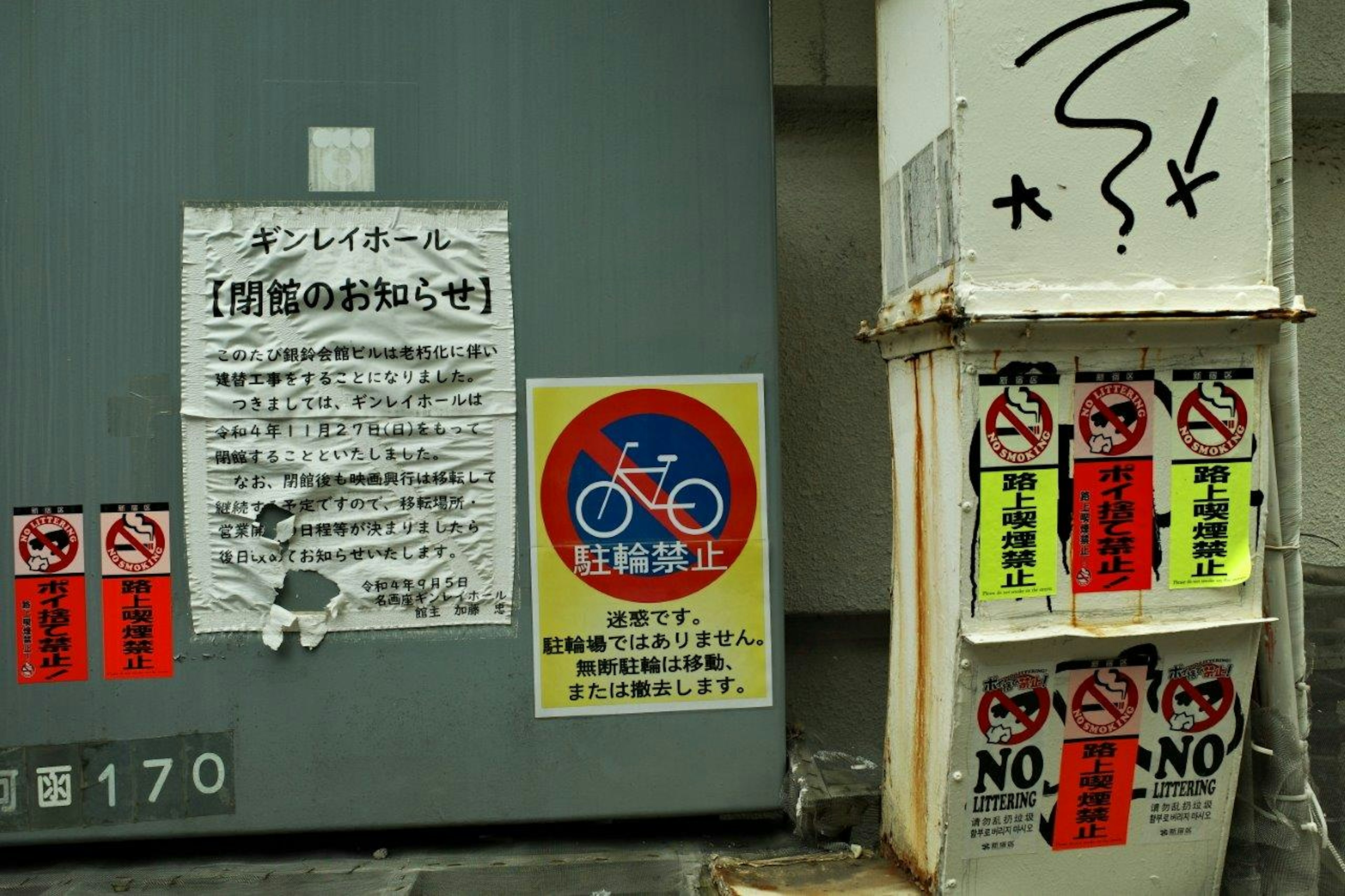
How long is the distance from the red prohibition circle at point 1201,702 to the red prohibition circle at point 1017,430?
2.97 feet

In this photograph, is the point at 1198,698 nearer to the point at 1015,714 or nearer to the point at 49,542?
the point at 1015,714

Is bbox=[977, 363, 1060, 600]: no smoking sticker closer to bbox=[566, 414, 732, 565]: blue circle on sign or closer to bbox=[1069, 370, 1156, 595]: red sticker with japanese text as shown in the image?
bbox=[1069, 370, 1156, 595]: red sticker with japanese text

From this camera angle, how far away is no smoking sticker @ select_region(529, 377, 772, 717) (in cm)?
369

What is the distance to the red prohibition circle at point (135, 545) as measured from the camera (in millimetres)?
3602

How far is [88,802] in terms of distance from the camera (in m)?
3.61

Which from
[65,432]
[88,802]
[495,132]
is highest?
[495,132]

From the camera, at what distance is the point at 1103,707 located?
3199mm

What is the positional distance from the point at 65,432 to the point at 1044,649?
3462 mm

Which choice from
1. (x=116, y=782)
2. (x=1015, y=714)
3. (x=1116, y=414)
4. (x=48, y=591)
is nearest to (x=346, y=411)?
(x=48, y=591)

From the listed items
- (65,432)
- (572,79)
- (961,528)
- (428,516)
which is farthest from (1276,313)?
(65,432)

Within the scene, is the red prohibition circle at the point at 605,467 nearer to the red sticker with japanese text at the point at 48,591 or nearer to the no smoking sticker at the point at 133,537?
the no smoking sticker at the point at 133,537

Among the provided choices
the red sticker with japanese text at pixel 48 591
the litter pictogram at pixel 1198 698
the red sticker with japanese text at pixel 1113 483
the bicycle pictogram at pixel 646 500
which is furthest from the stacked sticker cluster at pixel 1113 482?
the red sticker with japanese text at pixel 48 591

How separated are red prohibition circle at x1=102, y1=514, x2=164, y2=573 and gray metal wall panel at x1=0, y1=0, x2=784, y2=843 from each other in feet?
0.29

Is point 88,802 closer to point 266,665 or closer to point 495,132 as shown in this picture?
point 266,665
